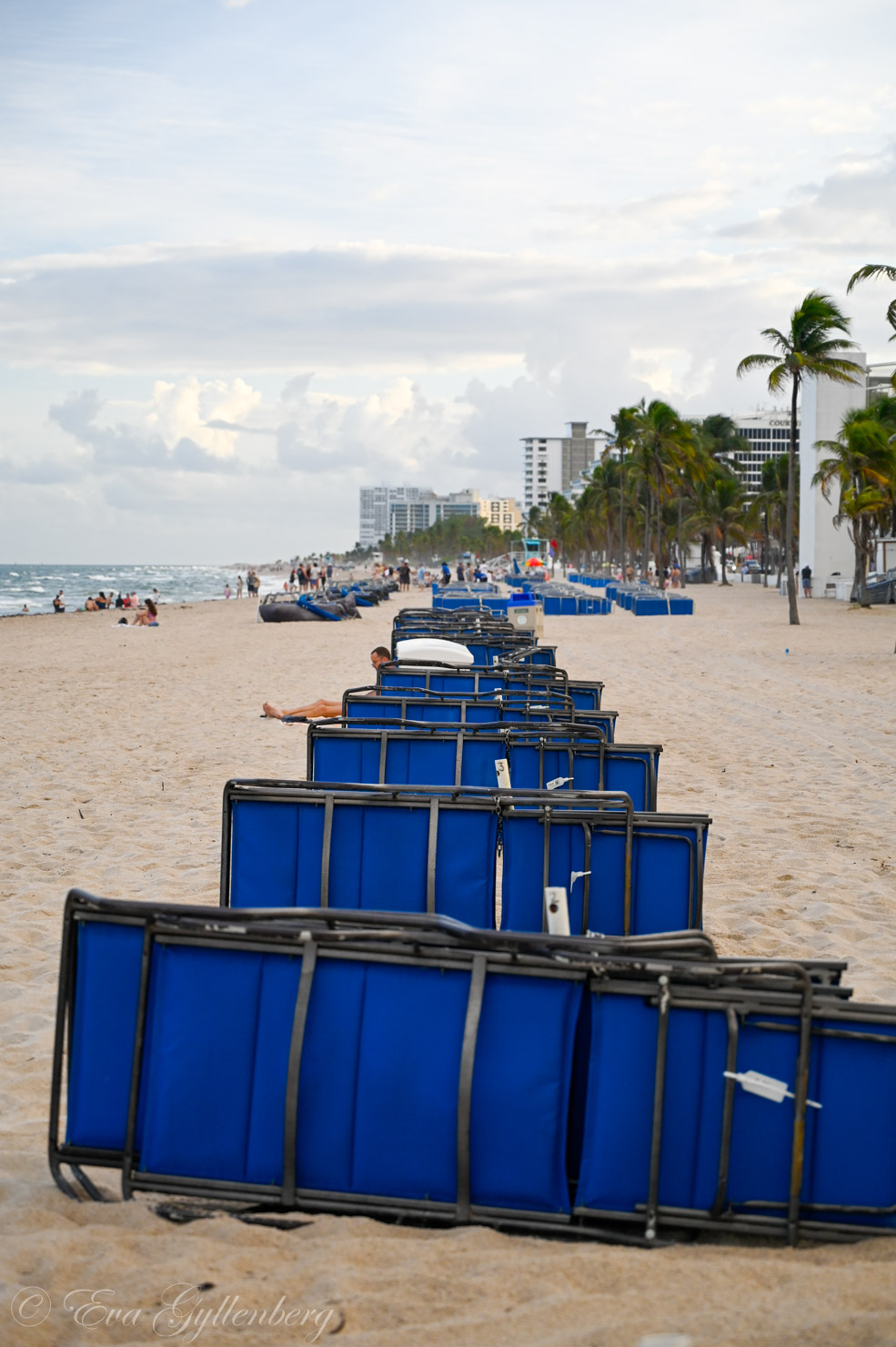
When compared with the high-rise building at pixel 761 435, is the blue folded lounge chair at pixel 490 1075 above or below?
below

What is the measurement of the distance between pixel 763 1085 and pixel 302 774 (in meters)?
7.92

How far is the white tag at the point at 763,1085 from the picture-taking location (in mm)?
2971

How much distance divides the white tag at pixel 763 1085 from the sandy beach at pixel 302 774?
1.26 feet

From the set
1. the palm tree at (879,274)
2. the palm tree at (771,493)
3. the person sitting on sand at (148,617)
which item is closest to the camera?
the palm tree at (879,274)

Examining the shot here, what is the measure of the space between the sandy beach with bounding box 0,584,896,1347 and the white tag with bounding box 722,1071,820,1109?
384mm

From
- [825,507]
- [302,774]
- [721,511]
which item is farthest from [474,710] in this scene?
[721,511]

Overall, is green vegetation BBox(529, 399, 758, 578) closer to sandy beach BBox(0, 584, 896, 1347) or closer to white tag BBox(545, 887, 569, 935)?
sandy beach BBox(0, 584, 896, 1347)

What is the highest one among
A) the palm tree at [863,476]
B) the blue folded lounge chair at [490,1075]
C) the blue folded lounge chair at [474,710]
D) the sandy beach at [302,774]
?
the palm tree at [863,476]

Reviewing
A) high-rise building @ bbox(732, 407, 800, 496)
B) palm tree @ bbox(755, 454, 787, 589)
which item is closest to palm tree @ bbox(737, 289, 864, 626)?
palm tree @ bbox(755, 454, 787, 589)

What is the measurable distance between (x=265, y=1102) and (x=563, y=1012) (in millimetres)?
856

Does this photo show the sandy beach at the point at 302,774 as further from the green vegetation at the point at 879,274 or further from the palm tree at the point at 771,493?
the palm tree at the point at 771,493

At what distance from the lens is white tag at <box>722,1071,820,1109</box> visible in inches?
117

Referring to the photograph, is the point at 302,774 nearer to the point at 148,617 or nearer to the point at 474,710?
the point at 474,710

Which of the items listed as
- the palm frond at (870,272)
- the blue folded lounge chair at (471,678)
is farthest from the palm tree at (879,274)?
the blue folded lounge chair at (471,678)
